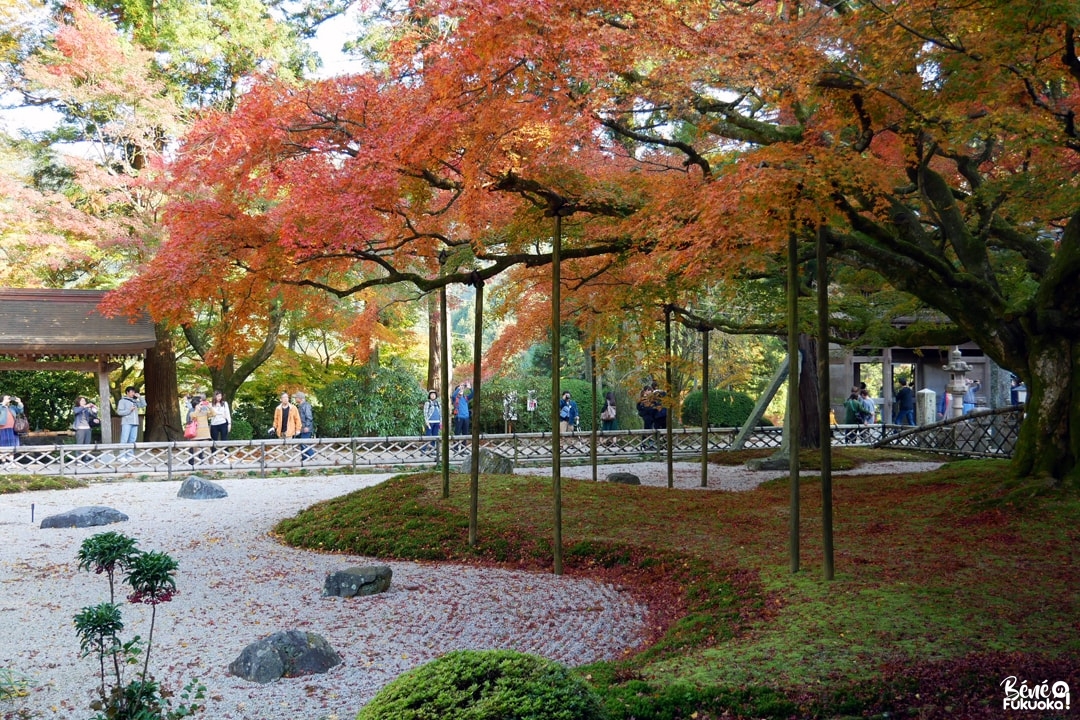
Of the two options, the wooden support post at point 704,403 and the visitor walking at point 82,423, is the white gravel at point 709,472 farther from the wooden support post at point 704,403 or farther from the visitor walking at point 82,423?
the visitor walking at point 82,423

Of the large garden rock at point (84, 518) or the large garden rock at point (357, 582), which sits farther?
the large garden rock at point (84, 518)

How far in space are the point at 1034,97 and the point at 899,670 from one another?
538 centimetres

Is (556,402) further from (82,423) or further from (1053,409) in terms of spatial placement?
(82,423)

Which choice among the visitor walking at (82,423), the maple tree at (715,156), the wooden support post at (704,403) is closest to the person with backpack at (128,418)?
the visitor walking at (82,423)

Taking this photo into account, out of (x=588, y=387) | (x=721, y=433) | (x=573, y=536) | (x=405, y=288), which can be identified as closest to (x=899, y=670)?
(x=573, y=536)

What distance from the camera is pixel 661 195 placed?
29.8 feet

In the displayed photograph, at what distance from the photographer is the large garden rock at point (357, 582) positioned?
797 cm

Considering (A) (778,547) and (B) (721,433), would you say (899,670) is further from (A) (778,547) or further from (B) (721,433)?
(B) (721,433)

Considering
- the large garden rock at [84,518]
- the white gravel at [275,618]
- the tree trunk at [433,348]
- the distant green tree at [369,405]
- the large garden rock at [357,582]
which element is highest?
the tree trunk at [433,348]

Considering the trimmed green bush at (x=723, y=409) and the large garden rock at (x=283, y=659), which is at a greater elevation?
the trimmed green bush at (x=723, y=409)

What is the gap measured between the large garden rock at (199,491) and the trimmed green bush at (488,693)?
39.1 ft

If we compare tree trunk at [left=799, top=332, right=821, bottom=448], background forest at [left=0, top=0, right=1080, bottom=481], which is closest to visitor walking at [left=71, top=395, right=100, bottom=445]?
background forest at [left=0, top=0, right=1080, bottom=481]

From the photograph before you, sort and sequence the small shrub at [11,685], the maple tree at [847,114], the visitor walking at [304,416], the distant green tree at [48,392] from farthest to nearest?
the distant green tree at [48,392] → the visitor walking at [304,416] → the maple tree at [847,114] → the small shrub at [11,685]

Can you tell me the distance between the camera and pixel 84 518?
11.7m
